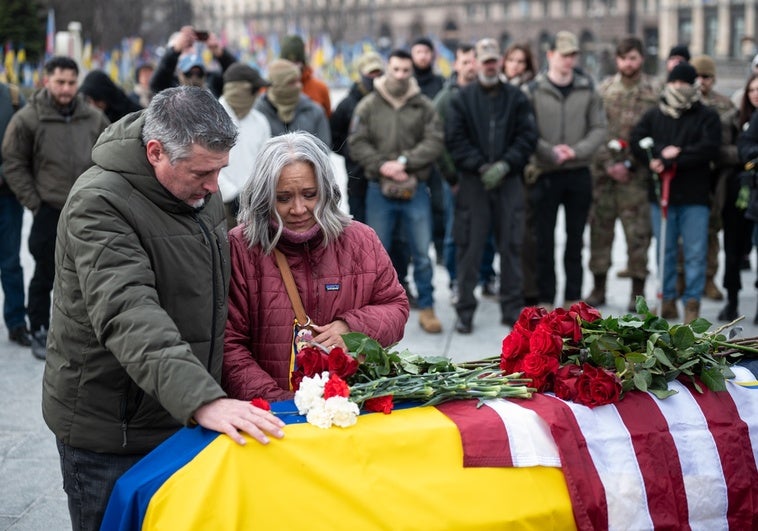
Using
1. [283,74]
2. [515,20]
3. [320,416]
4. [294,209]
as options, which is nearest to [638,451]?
[320,416]

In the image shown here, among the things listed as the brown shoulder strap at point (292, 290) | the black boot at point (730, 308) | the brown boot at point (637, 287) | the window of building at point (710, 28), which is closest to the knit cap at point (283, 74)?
the brown boot at point (637, 287)

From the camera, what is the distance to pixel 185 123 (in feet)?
10.5

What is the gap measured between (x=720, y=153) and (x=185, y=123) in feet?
22.8

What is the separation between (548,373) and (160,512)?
141cm

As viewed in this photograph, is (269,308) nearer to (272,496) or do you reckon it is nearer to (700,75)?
(272,496)

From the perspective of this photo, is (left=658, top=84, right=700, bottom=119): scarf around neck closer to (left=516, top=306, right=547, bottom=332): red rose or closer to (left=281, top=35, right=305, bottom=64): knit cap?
(left=281, top=35, right=305, bottom=64): knit cap

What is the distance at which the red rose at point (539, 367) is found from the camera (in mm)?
3619

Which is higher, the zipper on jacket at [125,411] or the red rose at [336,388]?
the red rose at [336,388]

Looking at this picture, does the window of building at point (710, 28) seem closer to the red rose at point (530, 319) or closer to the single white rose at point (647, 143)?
the single white rose at point (647, 143)

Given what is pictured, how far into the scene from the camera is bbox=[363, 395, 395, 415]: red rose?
3390 millimetres

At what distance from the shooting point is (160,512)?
121 inches

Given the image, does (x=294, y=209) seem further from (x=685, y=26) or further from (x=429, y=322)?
(x=685, y=26)

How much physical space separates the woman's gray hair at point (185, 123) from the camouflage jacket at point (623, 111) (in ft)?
22.6

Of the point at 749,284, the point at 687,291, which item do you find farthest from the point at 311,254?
the point at 749,284
